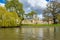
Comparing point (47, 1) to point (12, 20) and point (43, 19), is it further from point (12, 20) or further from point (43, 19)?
point (12, 20)

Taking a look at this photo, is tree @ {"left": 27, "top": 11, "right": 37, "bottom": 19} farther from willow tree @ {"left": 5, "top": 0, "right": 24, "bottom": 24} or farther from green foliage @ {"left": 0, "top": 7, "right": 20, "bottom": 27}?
green foliage @ {"left": 0, "top": 7, "right": 20, "bottom": 27}

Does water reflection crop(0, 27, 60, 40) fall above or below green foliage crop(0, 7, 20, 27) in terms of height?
below

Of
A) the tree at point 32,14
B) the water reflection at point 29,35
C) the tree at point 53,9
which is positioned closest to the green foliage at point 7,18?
the tree at point 32,14

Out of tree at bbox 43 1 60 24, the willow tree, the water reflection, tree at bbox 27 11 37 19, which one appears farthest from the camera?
tree at bbox 43 1 60 24

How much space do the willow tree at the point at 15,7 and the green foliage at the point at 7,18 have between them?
367mm

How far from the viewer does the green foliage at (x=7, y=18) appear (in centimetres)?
1557

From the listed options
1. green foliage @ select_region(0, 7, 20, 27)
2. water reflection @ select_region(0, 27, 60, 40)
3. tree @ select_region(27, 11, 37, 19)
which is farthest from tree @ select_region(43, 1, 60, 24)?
water reflection @ select_region(0, 27, 60, 40)

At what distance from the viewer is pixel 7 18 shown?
15.9m

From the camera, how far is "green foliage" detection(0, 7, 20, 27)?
15.6 meters

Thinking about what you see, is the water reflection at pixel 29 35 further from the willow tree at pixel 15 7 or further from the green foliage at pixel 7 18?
the willow tree at pixel 15 7

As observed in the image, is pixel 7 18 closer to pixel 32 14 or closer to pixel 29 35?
pixel 32 14

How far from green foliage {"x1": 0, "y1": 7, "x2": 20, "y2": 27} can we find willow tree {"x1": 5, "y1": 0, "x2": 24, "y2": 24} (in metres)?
0.37

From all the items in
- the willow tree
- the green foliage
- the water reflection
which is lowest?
the water reflection

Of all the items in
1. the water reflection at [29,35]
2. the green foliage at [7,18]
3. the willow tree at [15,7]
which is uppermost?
the willow tree at [15,7]
